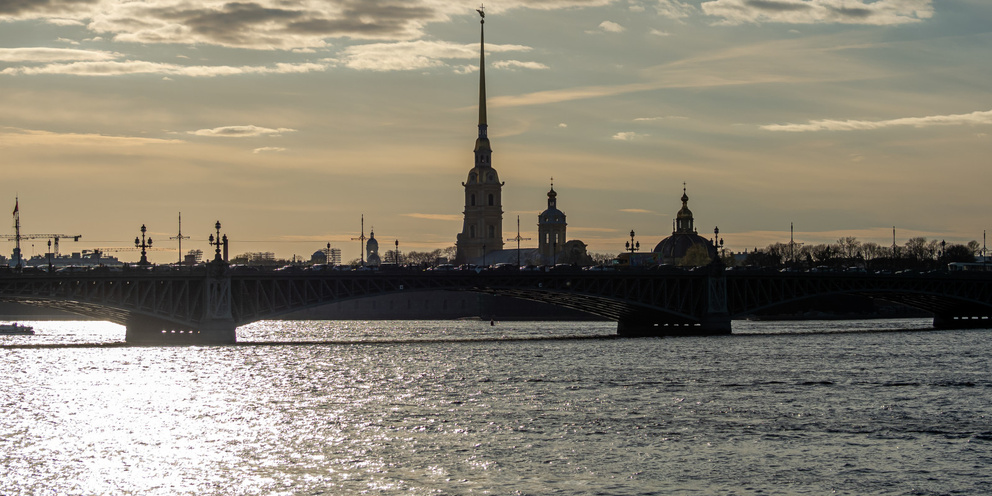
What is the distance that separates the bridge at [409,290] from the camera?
11381 centimetres

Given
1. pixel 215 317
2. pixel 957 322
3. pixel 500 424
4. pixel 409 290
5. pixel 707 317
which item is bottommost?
pixel 500 424

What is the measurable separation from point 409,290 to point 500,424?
212 feet

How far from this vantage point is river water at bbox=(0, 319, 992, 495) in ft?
150

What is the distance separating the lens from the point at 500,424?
197 ft

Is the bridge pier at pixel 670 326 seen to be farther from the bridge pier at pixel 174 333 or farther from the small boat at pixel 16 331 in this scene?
the small boat at pixel 16 331

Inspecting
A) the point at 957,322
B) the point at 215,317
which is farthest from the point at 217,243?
the point at 957,322

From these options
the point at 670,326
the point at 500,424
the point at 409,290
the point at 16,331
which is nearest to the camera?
the point at 500,424

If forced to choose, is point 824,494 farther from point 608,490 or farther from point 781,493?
point 608,490

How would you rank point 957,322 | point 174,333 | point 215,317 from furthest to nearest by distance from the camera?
point 957,322
point 174,333
point 215,317

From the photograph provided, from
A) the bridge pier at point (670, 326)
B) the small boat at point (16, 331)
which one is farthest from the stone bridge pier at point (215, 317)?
the small boat at point (16, 331)

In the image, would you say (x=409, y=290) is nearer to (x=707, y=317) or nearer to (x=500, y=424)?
(x=707, y=317)

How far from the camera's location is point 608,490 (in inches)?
1719

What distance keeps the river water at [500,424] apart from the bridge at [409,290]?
30.9 feet

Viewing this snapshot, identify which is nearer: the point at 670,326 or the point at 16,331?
the point at 670,326
